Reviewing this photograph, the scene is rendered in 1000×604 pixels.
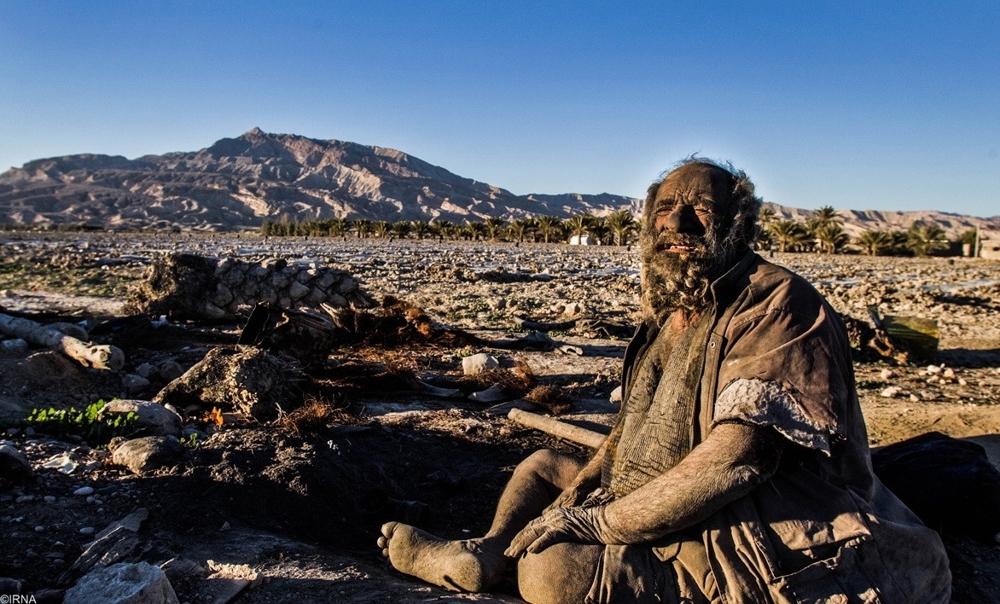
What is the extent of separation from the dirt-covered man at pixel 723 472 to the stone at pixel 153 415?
111 inches

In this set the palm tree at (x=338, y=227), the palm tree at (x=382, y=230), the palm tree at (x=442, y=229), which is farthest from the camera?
the palm tree at (x=338, y=227)

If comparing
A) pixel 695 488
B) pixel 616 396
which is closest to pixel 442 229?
pixel 616 396

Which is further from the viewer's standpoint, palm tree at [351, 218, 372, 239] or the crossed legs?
palm tree at [351, 218, 372, 239]

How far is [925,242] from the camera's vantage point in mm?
51594

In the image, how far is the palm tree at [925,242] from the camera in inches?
1994

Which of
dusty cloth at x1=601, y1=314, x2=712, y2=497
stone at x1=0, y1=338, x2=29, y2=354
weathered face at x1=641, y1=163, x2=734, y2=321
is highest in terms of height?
weathered face at x1=641, y1=163, x2=734, y2=321

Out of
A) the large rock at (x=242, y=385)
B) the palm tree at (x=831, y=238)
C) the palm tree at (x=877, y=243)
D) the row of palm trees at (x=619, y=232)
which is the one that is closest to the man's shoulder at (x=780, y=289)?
the large rock at (x=242, y=385)

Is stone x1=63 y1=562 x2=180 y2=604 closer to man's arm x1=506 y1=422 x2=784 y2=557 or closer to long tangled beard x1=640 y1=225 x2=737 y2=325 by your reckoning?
man's arm x1=506 y1=422 x2=784 y2=557

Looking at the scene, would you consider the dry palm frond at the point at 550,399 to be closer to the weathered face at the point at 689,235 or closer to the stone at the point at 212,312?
the weathered face at the point at 689,235

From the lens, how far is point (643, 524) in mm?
2562

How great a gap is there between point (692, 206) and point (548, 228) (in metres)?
62.9

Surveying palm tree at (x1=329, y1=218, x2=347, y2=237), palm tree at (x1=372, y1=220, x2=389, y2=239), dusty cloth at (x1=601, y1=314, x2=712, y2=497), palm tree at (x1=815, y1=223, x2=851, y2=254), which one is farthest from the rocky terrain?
palm tree at (x1=329, y1=218, x2=347, y2=237)

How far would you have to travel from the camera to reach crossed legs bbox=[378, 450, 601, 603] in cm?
269

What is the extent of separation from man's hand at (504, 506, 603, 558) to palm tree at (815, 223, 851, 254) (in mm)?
55191
